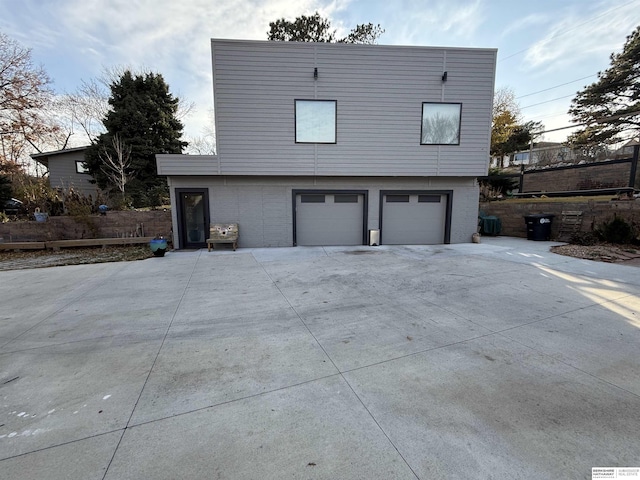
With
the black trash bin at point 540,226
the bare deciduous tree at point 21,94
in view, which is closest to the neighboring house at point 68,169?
the bare deciduous tree at point 21,94

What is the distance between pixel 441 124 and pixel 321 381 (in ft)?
32.0

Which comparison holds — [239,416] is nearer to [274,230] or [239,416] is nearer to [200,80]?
[274,230]

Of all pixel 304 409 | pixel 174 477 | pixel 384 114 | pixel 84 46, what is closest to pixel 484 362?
pixel 304 409

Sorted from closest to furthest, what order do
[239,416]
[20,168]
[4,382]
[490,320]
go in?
[239,416] → [4,382] → [490,320] → [20,168]

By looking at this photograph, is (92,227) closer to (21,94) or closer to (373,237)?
(373,237)

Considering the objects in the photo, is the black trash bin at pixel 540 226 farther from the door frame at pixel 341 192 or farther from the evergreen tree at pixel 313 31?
the evergreen tree at pixel 313 31

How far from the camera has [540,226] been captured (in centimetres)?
994

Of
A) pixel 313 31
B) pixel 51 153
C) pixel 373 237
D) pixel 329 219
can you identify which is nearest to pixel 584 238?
pixel 373 237

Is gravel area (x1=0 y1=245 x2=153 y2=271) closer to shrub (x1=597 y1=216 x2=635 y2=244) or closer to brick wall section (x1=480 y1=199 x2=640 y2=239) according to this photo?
brick wall section (x1=480 y1=199 x2=640 y2=239)

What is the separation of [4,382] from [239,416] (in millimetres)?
2293

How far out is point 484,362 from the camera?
276 cm

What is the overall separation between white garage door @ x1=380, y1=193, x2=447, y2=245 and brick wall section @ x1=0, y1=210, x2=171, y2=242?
8.04m

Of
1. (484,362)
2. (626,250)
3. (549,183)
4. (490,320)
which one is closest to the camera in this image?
(484,362)

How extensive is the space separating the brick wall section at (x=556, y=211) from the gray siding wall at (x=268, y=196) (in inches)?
115
